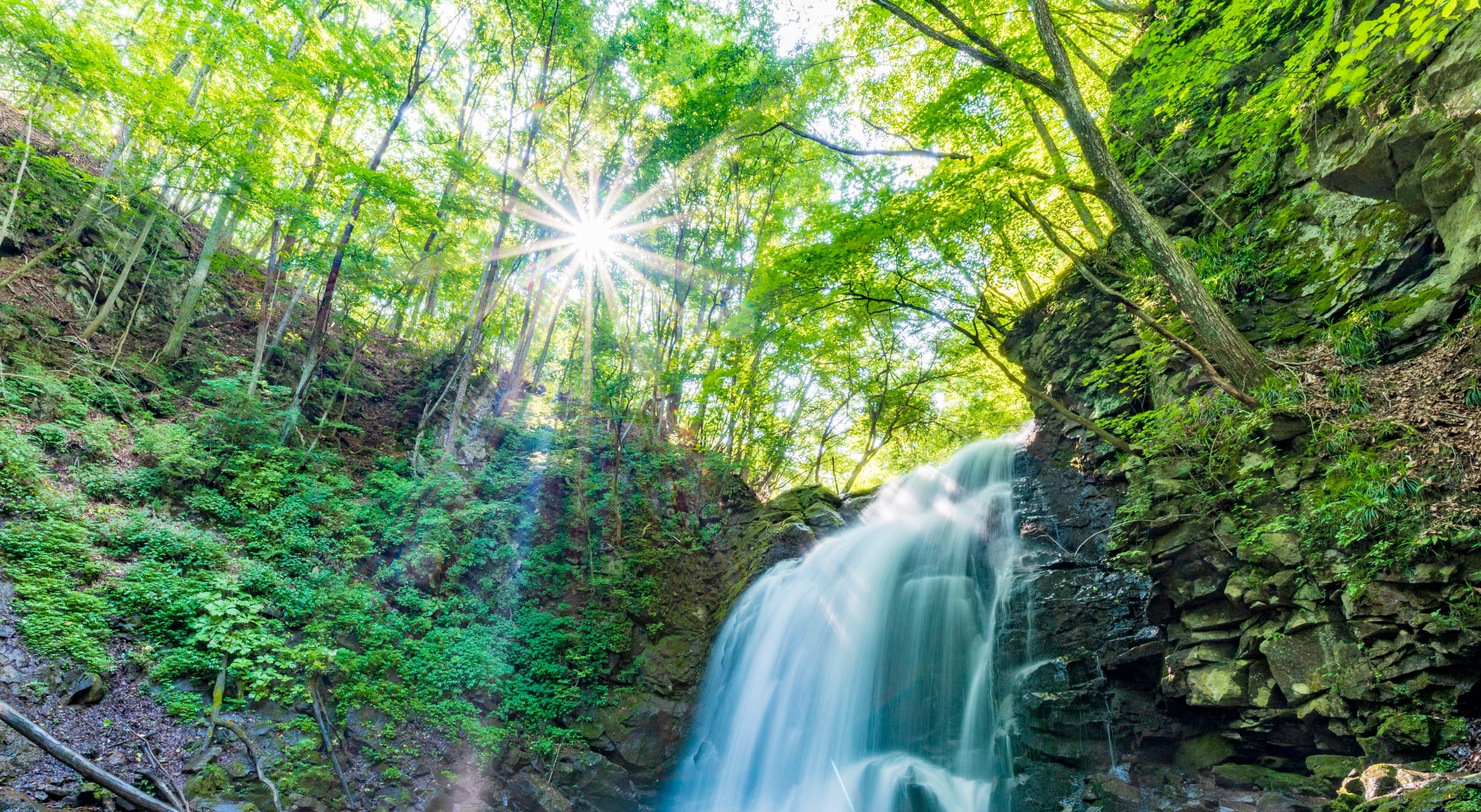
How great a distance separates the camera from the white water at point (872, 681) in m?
6.33

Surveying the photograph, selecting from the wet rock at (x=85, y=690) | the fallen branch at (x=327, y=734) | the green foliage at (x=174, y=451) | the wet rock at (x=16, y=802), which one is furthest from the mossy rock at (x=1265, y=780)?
the green foliage at (x=174, y=451)

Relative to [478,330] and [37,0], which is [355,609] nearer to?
[478,330]

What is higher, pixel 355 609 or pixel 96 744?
pixel 355 609

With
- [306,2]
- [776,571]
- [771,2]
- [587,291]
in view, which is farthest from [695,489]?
[306,2]

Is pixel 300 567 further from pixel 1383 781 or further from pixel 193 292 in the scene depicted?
pixel 1383 781

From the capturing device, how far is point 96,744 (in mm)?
4285

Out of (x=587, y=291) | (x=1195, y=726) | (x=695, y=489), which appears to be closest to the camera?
(x=1195, y=726)

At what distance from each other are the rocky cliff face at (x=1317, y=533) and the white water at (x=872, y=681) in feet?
2.99

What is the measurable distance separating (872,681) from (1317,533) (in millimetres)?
5080

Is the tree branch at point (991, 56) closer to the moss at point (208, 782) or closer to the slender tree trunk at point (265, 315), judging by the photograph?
the slender tree trunk at point (265, 315)

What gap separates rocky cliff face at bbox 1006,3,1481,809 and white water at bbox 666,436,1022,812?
0.91 m

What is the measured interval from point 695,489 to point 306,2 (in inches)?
469

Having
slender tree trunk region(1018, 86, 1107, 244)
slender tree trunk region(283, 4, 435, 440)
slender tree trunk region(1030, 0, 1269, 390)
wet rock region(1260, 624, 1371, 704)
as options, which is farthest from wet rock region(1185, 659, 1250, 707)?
slender tree trunk region(283, 4, 435, 440)

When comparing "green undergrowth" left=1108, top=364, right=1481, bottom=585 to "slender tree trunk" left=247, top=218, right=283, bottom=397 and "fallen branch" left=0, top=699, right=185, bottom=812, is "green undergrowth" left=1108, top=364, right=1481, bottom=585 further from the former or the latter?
"slender tree trunk" left=247, top=218, right=283, bottom=397
